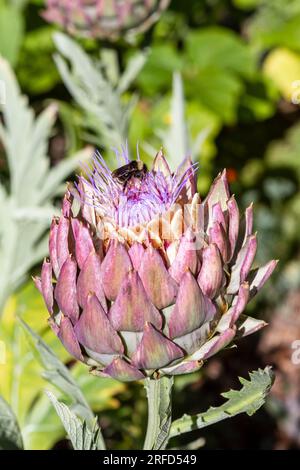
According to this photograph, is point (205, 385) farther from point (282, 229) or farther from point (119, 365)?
point (119, 365)

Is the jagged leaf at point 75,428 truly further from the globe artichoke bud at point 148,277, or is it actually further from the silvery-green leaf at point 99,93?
the silvery-green leaf at point 99,93

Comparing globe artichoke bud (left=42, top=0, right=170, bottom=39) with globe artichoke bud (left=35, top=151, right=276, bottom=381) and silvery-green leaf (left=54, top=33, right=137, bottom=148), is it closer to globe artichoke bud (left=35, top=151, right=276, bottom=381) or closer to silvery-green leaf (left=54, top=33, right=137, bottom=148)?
silvery-green leaf (left=54, top=33, right=137, bottom=148)

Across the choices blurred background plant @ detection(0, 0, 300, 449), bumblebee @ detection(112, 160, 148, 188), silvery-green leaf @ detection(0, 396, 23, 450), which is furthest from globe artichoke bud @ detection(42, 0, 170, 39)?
silvery-green leaf @ detection(0, 396, 23, 450)

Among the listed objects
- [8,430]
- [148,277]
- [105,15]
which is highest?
[105,15]

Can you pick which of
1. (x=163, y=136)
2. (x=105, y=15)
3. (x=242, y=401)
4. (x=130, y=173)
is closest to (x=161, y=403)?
(x=242, y=401)

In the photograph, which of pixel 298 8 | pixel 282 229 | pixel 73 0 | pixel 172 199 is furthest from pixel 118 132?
pixel 298 8

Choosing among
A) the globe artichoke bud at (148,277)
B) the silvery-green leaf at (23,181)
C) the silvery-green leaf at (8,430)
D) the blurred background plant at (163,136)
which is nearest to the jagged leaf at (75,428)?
the globe artichoke bud at (148,277)

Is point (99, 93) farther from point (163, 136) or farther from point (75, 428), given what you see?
point (75, 428)

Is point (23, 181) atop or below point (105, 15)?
below
